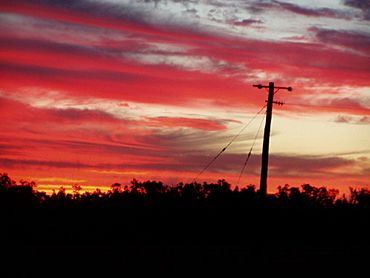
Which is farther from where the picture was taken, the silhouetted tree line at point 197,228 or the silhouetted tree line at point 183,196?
the silhouetted tree line at point 183,196

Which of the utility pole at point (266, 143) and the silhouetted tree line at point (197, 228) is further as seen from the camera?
the utility pole at point (266, 143)

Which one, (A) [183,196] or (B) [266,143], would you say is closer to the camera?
(B) [266,143]

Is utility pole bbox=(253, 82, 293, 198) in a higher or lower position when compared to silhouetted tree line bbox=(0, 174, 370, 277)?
higher

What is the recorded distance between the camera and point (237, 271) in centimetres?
2638

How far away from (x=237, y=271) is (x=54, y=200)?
35.6 m

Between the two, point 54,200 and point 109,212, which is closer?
point 109,212

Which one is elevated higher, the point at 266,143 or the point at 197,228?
Answer: the point at 266,143

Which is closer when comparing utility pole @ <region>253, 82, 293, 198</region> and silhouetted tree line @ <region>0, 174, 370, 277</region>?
silhouetted tree line @ <region>0, 174, 370, 277</region>

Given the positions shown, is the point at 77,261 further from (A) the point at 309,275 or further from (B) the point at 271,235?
(B) the point at 271,235

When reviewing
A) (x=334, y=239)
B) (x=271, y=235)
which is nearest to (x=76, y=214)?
(x=271, y=235)

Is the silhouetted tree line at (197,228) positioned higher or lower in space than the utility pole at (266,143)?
lower

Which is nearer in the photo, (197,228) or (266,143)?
(266,143)

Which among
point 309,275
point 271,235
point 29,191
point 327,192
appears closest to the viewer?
point 309,275

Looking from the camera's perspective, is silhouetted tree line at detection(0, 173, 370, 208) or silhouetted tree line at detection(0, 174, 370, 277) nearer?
silhouetted tree line at detection(0, 174, 370, 277)
